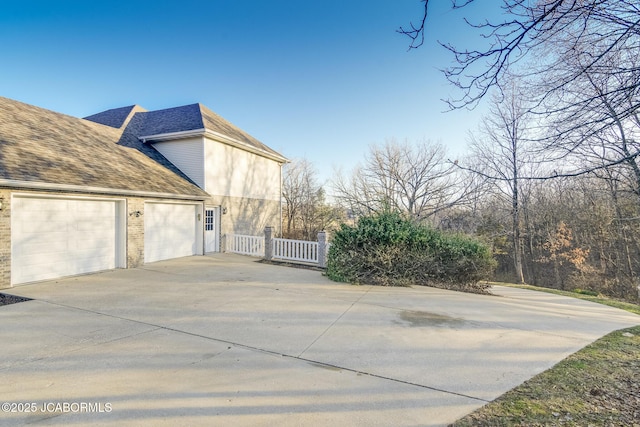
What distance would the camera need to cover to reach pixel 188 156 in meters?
13.7

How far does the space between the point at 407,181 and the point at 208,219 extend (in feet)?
36.3

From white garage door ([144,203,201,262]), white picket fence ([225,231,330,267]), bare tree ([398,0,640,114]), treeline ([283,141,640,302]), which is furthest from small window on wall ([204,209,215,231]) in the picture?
bare tree ([398,0,640,114])

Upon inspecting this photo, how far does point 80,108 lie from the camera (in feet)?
62.6

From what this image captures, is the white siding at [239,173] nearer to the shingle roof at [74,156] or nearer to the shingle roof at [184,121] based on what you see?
the shingle roof at [184,121]

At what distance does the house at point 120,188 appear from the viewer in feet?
25.1

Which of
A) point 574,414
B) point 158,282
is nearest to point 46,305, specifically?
point 158,282

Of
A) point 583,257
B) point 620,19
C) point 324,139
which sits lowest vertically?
point 583,257

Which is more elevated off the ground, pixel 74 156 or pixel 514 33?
pixel 74 156

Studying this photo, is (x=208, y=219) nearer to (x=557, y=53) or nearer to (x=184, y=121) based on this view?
(x=184, y=121)

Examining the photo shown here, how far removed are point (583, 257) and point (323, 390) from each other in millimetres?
19651

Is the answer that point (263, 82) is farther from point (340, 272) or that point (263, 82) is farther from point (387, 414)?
point (387, 414)

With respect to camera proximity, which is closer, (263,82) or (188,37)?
(188,37)

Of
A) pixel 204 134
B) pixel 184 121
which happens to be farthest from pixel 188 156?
pixel 184 121

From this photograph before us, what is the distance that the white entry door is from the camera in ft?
44.7
